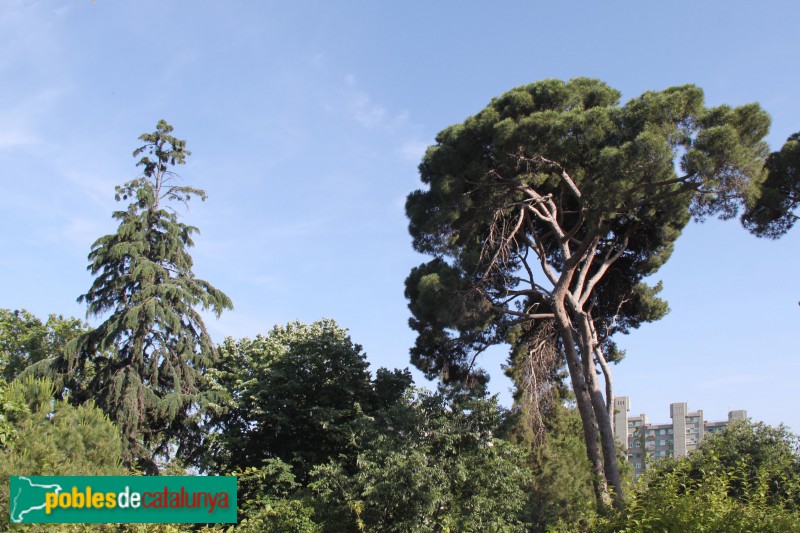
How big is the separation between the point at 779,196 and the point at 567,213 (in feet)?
13.3

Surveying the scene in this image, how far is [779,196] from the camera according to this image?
12.9 metres

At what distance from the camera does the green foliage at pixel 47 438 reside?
28.6 feet

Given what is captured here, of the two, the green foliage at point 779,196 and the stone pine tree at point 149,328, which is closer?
the green foliage at point 779,196

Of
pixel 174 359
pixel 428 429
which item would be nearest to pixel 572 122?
pixel 428 429

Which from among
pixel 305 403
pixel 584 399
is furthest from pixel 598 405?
pixel 305 403

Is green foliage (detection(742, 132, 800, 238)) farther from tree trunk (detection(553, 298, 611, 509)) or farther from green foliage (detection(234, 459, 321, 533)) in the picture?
green foliage (detection(234, 459, 321, 533))

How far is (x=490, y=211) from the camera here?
13680 millimetres

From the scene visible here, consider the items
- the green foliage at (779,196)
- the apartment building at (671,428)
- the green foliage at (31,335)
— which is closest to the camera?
the green foliage at (779,196)

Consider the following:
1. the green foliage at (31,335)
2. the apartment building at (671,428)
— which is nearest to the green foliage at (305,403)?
the green foliage at (31,335)

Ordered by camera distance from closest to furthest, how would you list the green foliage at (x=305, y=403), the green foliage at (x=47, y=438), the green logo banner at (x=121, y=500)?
the green logo banner at (x=121, y=500) < the green foliage at (x=47, y=438) < the green foliage at (x=305, y=403)

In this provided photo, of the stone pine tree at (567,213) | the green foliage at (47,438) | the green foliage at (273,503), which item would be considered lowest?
the green foliage at (273,503)

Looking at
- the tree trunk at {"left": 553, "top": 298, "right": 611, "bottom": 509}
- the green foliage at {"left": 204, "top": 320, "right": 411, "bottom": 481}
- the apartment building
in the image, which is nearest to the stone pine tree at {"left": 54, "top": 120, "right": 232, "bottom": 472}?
the green foliage at {"left": 204, "top": 320, "right": 411, "bottom": 481}

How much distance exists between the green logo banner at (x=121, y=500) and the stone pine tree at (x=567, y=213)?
19.6ft

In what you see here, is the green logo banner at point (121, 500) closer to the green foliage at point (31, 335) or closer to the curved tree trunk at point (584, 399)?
the curved tree trunk at point (584, 399)
